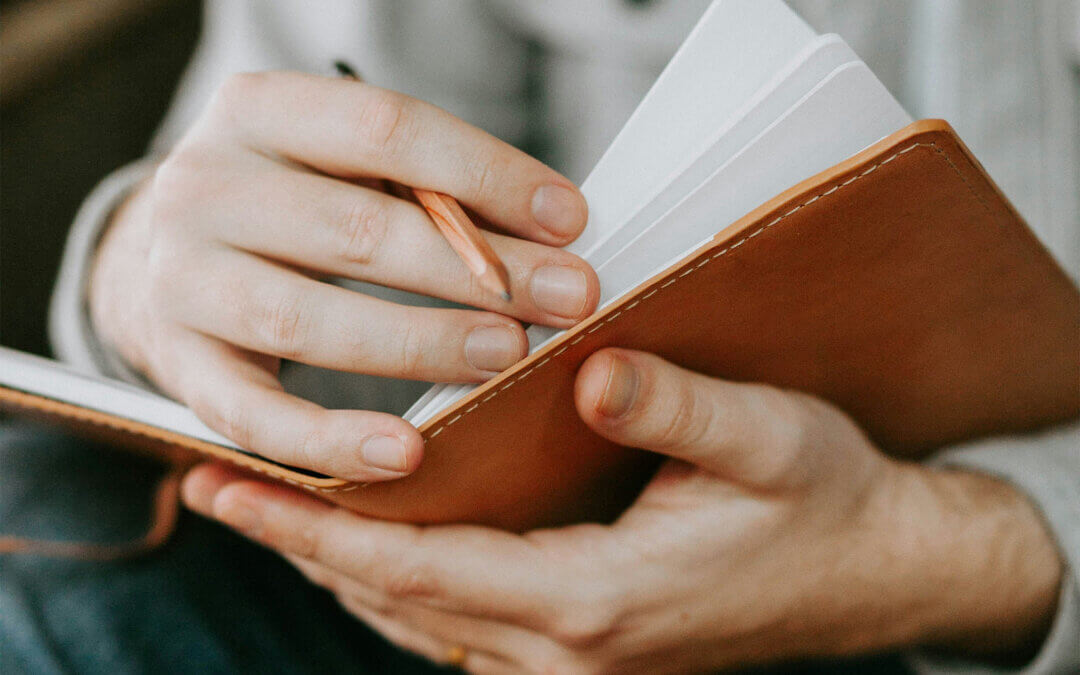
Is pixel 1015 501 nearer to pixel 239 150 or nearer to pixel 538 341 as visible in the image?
pixel 538 341

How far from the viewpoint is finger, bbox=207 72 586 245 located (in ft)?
1.50

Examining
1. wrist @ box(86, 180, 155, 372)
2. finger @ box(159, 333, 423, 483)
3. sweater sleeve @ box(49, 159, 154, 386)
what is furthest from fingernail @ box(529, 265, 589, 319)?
sweater sleeve @ box(49, 159, 154, 386)

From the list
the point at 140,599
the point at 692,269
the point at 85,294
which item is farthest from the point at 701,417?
the point at 85,294

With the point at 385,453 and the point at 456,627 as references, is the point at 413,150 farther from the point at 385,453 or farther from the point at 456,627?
the point at 456,627

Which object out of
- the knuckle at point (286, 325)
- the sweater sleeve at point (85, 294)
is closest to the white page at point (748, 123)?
the knuckle at point (286, 325)

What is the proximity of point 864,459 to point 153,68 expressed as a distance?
65.0 inches

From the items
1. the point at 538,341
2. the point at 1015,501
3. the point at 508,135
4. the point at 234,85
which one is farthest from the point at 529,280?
the point at 508,135

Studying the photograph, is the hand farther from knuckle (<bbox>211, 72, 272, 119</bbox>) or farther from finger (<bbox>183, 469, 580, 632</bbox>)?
knuckle (<bbox>211, 72, 272, 119</bbox>)

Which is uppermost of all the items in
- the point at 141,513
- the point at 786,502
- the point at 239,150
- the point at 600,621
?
the point at 239,150

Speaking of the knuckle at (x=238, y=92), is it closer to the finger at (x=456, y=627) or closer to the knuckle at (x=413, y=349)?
the knuckle at (x=413, y=349)

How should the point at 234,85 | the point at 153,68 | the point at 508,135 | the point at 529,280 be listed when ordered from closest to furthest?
1. the point at 529,280
2. the point at 234,85
3. the point at 508,135
4. the point at 153,68

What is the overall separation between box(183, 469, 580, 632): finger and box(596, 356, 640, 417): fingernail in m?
0.17

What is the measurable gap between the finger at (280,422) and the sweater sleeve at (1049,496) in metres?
0.60

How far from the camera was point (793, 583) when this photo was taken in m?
0.59
